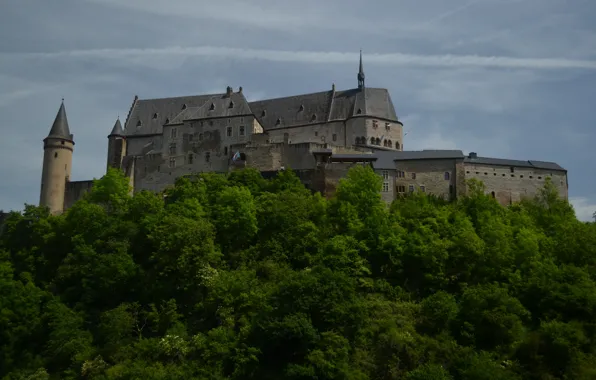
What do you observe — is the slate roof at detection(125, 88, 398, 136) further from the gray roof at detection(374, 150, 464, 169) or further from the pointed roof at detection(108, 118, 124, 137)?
the gray roof at detection(374, 150, 464, 169)

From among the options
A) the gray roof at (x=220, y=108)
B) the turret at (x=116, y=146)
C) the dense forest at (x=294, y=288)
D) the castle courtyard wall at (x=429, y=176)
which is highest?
the gray roof at (x=220, y=108)

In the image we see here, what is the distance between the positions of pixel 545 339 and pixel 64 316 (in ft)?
83.0

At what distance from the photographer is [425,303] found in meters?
42.0

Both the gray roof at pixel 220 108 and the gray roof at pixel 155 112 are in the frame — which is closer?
the gray roof at pixel 220 108

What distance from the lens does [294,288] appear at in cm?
4006

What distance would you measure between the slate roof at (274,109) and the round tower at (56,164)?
8094 mm

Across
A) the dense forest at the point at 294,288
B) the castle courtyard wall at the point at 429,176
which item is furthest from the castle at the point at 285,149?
the dense forest at the point at 294,288

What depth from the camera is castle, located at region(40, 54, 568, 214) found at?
201 feet

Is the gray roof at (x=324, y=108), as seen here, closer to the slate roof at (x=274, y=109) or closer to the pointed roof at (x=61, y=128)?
the slate roof at (x=274, y=109)

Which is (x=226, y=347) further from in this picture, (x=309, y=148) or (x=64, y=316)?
(x=309, y=148)

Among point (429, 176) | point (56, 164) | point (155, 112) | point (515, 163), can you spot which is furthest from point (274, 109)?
point (515, 163)

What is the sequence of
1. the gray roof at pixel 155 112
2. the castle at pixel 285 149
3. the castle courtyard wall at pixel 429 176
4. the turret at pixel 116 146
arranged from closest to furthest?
1. the castle courtyard wall at pixel 429 176
2. the castle at pixel 285 149
3. the turret at pixel 116 146
4. the gray roof at pixel 155 112

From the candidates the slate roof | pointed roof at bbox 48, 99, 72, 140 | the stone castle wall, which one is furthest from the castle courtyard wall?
pointed roof at bbox 48, 99, 72, 140

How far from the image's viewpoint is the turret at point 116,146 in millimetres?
76938
